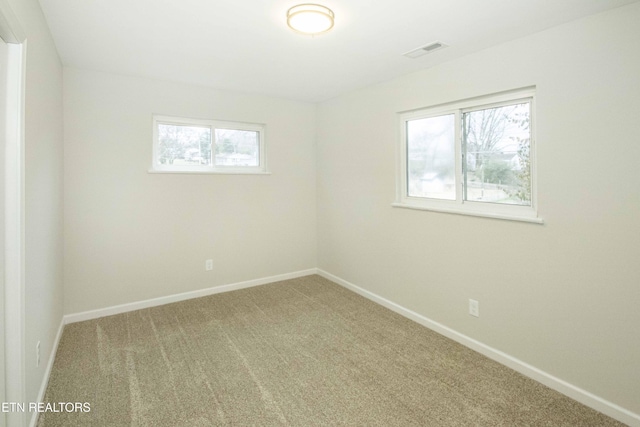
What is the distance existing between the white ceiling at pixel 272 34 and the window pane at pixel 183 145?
1.93 ft

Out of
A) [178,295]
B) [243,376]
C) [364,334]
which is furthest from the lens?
[178,295]

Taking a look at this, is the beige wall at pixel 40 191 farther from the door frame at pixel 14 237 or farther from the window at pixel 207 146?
the window at pixel 207 146

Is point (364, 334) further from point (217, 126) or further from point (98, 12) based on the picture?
point (98, 12)

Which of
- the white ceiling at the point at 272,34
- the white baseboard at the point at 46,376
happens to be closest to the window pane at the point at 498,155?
the white ceiling at the point at 272,34

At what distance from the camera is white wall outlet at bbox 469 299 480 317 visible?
2758 millimetres

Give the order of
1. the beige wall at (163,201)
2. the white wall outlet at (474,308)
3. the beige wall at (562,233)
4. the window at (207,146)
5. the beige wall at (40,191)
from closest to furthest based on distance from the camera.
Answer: the beige wall at (40,191), the beige wall at (562,233), the white wall outlet at (474,308), the beige wall at (163,201), the window at (207,146)

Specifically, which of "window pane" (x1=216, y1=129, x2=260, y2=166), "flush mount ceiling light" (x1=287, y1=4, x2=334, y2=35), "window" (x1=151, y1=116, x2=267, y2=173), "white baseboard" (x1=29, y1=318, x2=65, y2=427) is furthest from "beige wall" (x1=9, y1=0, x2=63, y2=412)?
"window pane" (x1=216, y1=129, x2=260, y2=166)

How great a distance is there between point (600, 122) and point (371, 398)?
2204mm

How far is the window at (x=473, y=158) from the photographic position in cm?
252

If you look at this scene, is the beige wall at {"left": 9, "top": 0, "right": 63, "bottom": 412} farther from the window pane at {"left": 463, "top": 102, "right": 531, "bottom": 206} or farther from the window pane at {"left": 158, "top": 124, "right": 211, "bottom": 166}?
the window pane at {"left": 463, "top": 102, "right": 531, "bottom": 206}

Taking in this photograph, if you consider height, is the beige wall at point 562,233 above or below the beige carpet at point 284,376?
above

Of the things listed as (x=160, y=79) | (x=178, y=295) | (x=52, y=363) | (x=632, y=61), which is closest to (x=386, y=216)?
(x=632, y=61)

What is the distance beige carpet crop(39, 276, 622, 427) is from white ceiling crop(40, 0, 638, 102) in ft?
7.90

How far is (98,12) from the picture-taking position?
214 centimetres
